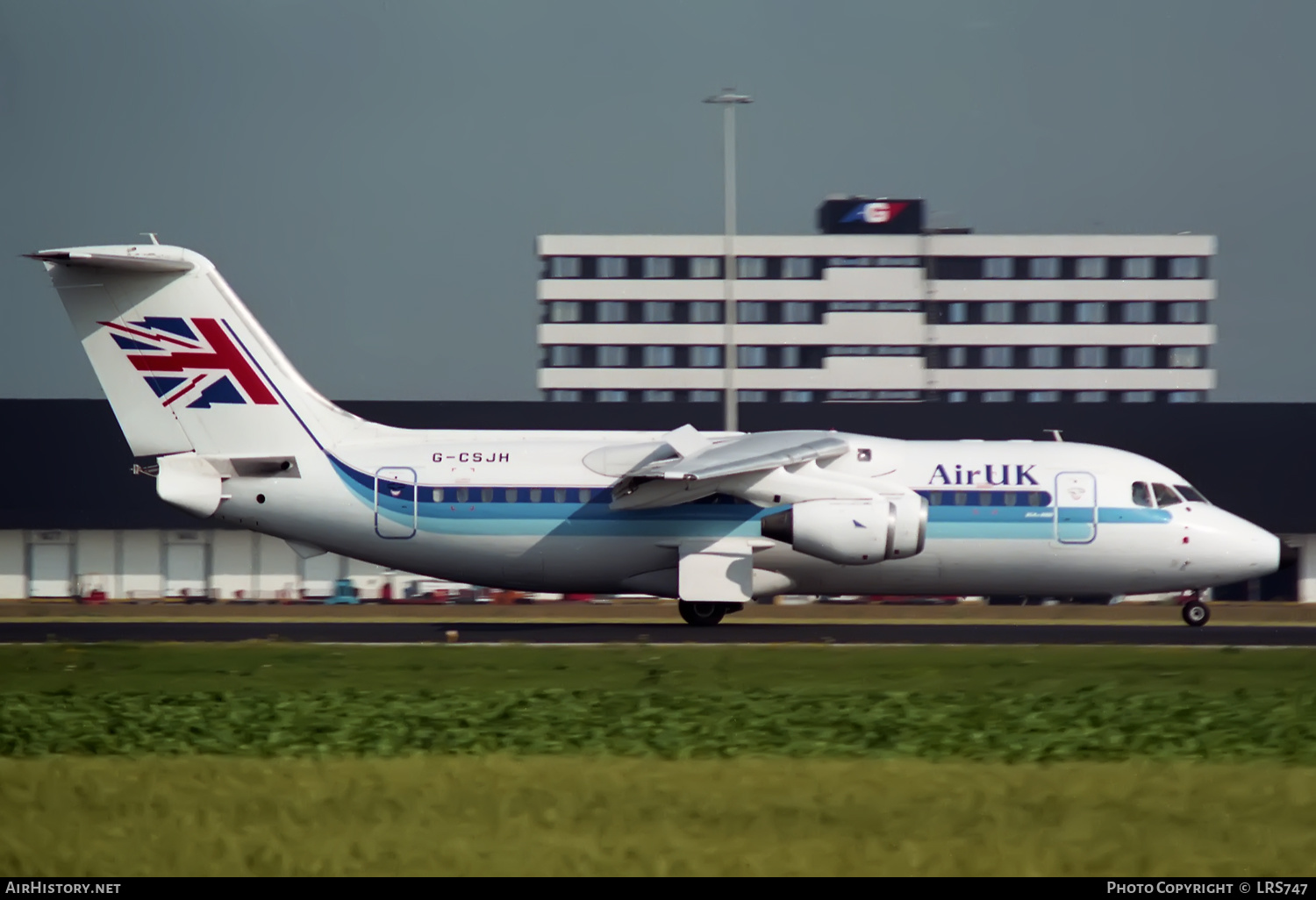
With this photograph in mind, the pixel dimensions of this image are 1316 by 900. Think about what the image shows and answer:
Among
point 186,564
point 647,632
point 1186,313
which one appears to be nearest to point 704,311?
point 1186,313

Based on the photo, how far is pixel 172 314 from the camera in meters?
32.1

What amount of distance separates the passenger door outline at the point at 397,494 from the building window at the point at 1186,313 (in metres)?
92.4

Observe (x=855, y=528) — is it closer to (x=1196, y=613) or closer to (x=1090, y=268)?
(x=1196, y=613)

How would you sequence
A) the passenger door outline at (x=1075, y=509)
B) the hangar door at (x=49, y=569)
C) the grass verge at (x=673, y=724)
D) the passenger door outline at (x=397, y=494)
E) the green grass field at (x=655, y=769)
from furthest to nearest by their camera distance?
the hangar door at (x=49, y=569)
the passenger door outline at (x=1075, y=509)
the passenger door outline at (x=397, y=494)
the grass verge at (x=673, y=724)
the green grass field at (x=655, y=769)

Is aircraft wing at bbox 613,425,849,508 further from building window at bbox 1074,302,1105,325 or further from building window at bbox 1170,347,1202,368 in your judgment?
building window at bbox 1170,347,1202,368

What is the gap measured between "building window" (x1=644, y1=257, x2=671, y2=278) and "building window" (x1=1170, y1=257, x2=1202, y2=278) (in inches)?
1361

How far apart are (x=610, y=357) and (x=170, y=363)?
83.8 metres

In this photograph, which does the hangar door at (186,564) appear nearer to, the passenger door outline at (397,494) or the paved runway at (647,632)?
the paved runway at (647,632)

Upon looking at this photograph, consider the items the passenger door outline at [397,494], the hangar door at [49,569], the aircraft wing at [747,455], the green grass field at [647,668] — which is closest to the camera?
the green grass field at [647,668]

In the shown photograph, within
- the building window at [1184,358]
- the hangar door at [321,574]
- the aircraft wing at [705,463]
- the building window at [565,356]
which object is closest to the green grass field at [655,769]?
the aircraft wing at [705,463]

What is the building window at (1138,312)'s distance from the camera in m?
115

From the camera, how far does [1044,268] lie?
11669cm
